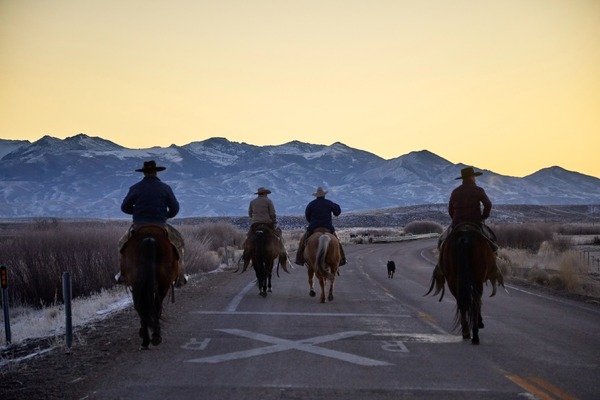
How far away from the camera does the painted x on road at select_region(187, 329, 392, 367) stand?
10.1m

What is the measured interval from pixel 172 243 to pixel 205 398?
417 cm

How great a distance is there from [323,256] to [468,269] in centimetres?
585

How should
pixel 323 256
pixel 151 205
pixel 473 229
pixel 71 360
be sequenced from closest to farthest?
pixel 71 360
pixel 151 205
pixel 473 229
pixel 323 256

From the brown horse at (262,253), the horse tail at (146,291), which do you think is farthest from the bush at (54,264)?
the horse tail at (146,291)

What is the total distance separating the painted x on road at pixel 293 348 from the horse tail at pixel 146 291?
3.80 ft

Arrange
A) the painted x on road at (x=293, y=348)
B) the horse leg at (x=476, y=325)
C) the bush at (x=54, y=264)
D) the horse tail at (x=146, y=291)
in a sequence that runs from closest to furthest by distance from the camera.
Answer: the painted x on road at (x=293, y=348)
the horse tail at (x=146, y=291)
the horse leg at (x=476, y=325)
the bush at (x=54, y=264)

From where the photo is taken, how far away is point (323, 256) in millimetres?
17359

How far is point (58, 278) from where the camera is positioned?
2405cm

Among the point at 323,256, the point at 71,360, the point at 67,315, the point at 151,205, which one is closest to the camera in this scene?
the point at 71,360

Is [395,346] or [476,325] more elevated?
[476,325]

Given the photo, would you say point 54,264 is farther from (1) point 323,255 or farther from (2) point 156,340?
(2) point 156,340

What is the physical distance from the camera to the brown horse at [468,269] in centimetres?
1173

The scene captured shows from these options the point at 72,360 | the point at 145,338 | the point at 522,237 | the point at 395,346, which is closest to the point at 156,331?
the point at 145,338

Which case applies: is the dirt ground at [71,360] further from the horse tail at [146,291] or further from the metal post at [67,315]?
the horse tail at [146,291]
